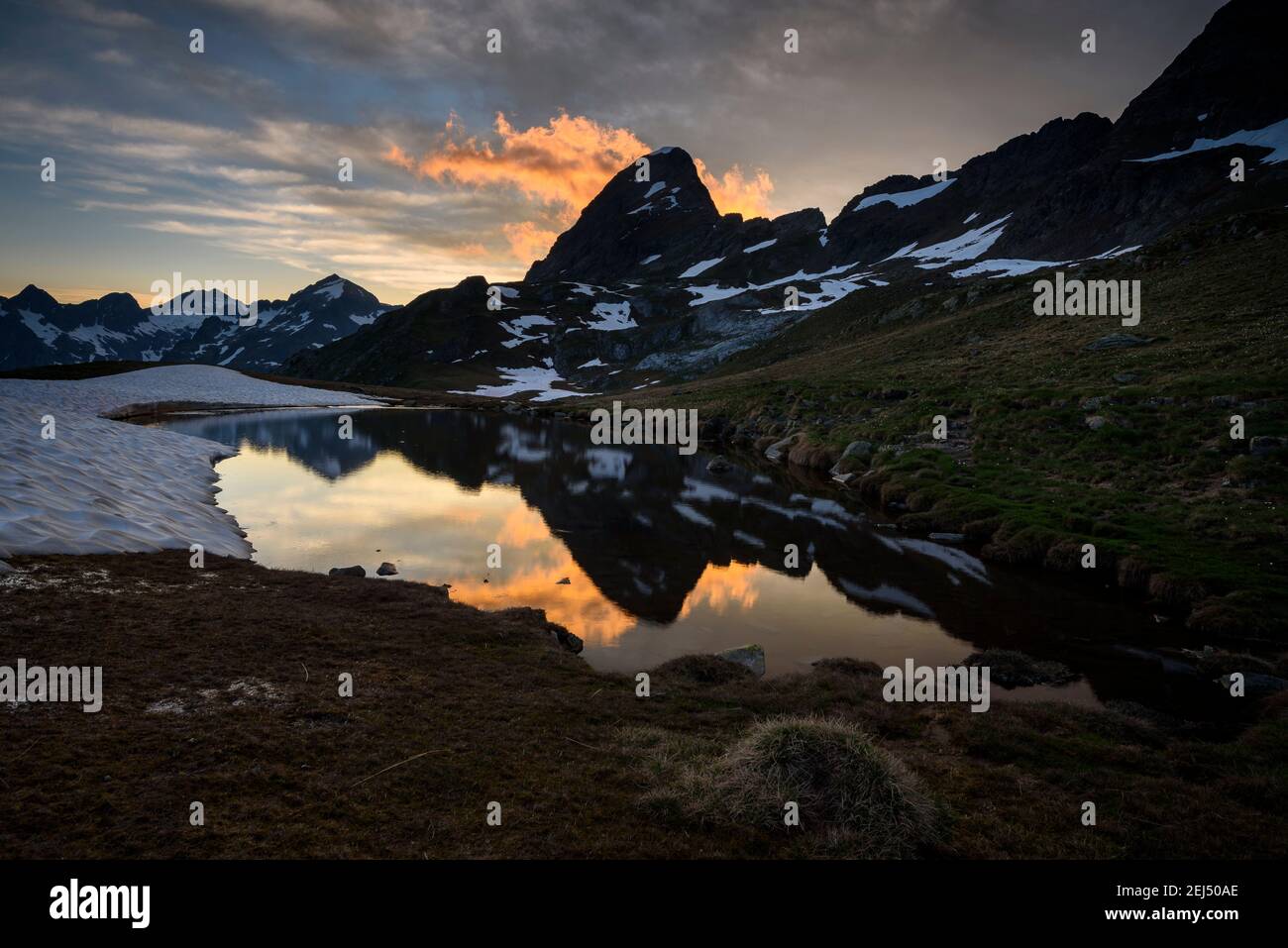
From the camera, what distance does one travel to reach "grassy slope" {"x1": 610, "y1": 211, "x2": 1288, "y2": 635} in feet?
82.3

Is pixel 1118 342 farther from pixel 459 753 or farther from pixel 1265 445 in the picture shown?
pixel 459 753

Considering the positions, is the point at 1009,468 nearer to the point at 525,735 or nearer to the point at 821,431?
the point at 821,431

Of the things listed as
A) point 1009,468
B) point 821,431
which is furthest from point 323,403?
point 1009,468

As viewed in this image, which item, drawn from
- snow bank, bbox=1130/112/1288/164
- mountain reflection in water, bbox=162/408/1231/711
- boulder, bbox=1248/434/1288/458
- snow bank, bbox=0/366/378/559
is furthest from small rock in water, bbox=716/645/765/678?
snow bank, bbox=1130/112/1288/164

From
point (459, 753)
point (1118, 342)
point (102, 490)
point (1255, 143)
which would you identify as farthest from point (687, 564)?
point (1255, 143)

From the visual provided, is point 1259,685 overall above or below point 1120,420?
below

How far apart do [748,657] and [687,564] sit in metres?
11.3

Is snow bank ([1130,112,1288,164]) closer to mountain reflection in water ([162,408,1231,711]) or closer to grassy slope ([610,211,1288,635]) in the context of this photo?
grassy slope ([610,211,1288,635])

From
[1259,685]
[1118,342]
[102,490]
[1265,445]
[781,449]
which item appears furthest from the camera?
[781,449]

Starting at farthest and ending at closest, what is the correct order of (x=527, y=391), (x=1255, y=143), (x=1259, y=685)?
(x=527, y=391) < (x=1255, y=143) < (x=1259, y=685)

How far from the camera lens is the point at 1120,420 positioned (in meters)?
38.1

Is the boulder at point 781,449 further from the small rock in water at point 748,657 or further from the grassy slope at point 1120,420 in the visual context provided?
the small rock in water at point 748,657

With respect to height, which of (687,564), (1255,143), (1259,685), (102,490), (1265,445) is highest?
(1255,143)

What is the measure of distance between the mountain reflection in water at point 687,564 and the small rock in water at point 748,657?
76cm
